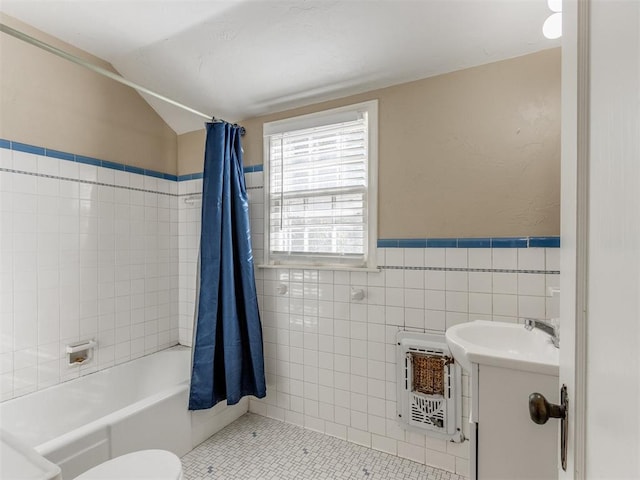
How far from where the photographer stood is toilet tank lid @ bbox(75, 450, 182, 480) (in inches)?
52.7

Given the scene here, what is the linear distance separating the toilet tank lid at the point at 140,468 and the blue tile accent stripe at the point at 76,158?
1774 millimetres

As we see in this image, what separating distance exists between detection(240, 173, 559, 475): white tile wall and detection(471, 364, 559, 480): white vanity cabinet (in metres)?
0.66

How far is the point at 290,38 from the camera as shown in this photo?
6.06ft

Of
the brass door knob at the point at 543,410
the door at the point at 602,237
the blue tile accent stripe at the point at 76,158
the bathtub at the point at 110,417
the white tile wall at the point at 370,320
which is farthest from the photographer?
the blue tile accent stripe at the point at 76,158

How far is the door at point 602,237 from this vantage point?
1.12 feet

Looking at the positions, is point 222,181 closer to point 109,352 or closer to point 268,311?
point 268,311

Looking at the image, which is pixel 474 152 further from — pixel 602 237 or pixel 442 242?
pixel 602 237

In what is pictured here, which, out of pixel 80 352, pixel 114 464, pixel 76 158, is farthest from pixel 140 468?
pixel 76 158

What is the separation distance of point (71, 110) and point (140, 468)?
216cm

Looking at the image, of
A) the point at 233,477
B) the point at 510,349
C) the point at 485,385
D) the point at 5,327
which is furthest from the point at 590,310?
the point at 5,327

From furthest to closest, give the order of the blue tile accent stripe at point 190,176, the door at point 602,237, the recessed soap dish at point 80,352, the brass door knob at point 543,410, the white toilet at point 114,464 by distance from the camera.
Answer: the blue tile accent stripe at point 190,176 → the recessed soap dish at point 80,352 → the white toilet at point 114,464 → the brass door knob at point 543,410 → the door at point 602,237

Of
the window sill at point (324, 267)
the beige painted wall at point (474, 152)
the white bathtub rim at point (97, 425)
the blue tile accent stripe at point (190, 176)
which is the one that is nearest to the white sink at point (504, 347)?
the beige painted wall at point (474, 152)

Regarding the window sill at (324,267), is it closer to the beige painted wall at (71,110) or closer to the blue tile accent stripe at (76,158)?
the blue tile accent stripe at (76,158)

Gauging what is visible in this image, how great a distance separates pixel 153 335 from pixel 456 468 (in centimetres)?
233
